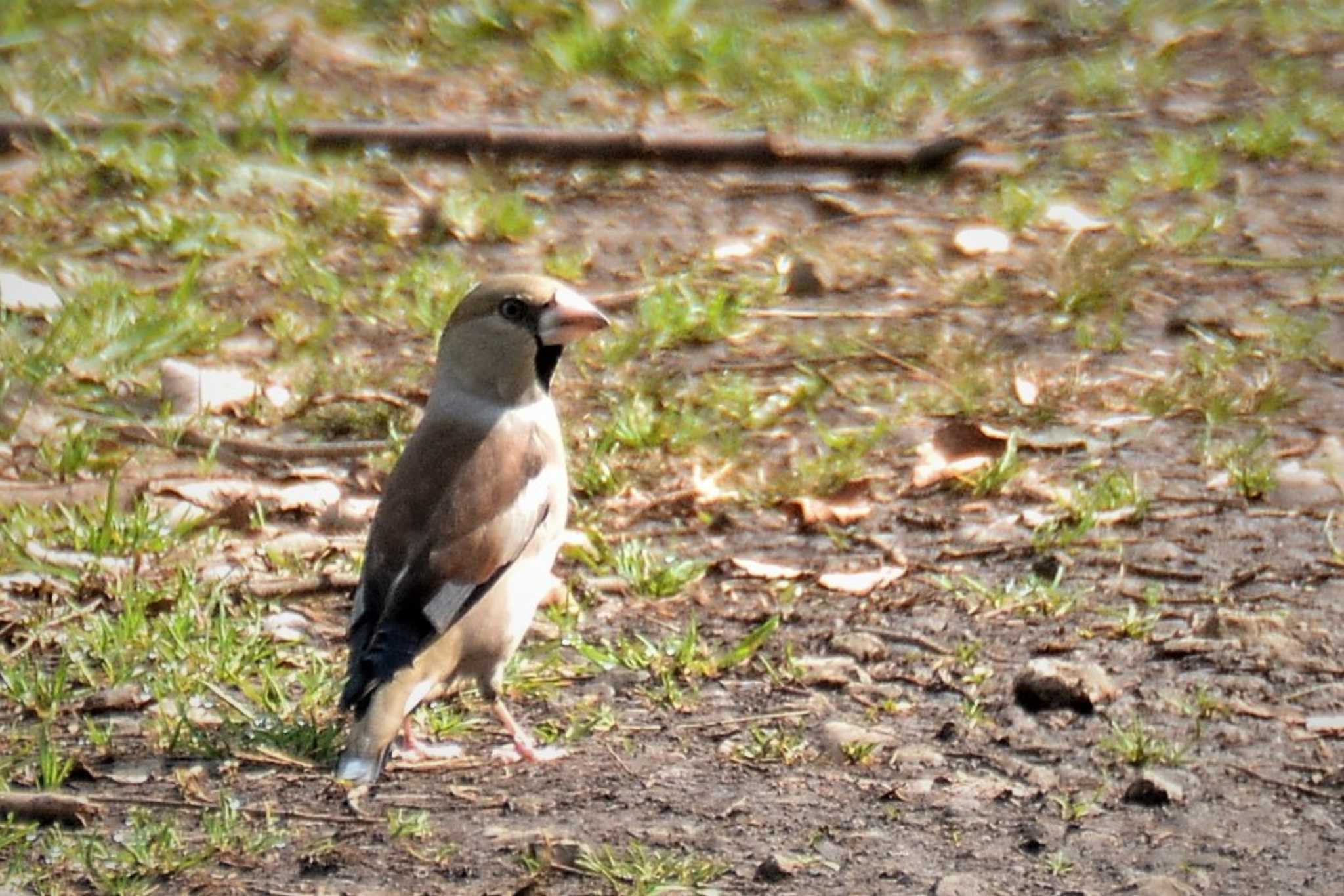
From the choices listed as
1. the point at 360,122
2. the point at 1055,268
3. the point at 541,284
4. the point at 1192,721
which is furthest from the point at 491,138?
the point at 1192,721

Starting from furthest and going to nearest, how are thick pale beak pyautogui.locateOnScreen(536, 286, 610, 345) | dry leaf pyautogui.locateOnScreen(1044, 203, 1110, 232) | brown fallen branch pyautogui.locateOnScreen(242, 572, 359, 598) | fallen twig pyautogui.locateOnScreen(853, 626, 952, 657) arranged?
dry leaf pyautogui.locateOnScreen(1044, 203, 1110, 232) → brown fallen branch pyautogui.locateOnScreen(242, 572, 359, 598) → thick pale beak pyautogui.locateOnScreen(536, 286, 610, 345) → fallen twig pyautogui.locateOnScreen(853, 626, 952, 657)

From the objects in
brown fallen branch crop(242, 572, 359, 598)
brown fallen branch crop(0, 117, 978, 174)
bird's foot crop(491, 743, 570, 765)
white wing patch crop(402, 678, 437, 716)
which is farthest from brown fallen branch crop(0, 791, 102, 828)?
brown fallen branch crop(0, 117, 978, 174)

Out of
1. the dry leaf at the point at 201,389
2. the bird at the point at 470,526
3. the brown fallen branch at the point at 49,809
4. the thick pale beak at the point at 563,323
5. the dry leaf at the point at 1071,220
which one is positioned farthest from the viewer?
the dry leaf at the point at 1071,220

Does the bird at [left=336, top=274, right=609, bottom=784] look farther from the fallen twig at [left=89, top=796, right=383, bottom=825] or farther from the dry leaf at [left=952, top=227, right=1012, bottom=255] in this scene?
the dry leaf at [left=952, top=227, right=1012, bottom=255]

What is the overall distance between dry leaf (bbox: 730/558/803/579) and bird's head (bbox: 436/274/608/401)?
70 centimetres

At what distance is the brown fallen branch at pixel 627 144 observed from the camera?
7.54 metres

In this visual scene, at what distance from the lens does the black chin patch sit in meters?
4.93

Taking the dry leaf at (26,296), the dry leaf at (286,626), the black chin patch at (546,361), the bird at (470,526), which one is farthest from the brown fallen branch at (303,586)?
the dry leaf at (26,296)

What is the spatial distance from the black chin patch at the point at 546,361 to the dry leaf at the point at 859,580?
32.6 inches

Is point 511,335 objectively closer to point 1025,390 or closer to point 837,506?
point 837,506

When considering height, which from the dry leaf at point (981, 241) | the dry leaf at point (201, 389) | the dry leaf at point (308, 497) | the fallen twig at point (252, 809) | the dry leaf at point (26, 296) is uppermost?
the fallen twig at point (252, 809)

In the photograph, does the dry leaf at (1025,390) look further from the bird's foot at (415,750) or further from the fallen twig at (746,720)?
the bird's foot at (415,750)

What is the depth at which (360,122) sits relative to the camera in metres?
7.59

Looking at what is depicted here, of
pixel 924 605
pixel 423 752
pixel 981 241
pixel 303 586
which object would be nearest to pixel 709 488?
pixel 924 605
